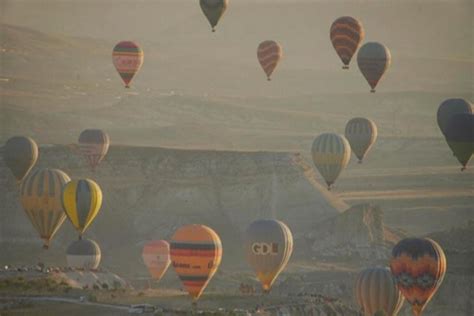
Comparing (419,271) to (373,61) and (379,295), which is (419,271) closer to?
(379,295)

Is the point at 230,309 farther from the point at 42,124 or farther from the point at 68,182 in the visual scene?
the point at 42,124

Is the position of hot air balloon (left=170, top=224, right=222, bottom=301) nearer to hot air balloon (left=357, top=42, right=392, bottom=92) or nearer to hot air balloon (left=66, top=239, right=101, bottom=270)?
hot air balloon (left=66, top=239, right=101, bottom=270)

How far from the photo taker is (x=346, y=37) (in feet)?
280

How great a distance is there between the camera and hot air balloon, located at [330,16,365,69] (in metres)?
85.0

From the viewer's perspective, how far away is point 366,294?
235ft

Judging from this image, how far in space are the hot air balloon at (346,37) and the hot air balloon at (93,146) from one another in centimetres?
1905

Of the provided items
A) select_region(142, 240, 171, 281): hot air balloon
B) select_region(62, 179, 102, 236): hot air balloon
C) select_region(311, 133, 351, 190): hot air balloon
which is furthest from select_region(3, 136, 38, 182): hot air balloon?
select_region(311, 133, 351, 190): hot air balloon

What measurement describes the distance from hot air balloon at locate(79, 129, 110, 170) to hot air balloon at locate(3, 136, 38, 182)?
815cm

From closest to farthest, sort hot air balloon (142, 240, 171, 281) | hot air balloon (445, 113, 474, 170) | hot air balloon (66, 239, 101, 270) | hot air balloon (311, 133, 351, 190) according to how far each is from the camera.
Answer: hot air balloon (445, 113, 474, 170)
hot air balloon (66, 239, 101, 270)
hot air balloon (142, 240, 171, 281)
hot air balloon (311, 133, 351, 190)

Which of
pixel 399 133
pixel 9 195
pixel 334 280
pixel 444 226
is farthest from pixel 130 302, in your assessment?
pixel 399 133

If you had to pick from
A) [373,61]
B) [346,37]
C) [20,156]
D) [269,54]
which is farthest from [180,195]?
[346,37]

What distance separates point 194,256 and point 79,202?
1355 cm

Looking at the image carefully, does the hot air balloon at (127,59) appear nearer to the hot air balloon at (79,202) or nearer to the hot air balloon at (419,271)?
the hot air balloon at (79,202)

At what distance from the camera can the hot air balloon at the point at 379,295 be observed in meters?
71.0
